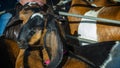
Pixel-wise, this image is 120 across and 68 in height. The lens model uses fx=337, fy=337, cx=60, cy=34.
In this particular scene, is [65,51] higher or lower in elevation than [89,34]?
higher

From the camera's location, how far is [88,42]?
2.31 metres

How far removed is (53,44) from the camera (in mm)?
1957

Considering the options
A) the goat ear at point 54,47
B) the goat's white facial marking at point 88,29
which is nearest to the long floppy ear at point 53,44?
the goat ear at point 54,47

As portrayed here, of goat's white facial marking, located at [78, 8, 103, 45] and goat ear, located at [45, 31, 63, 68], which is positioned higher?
goat ear, located at [45, 31, 63, 68]

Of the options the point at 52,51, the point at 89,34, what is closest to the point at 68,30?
the point at 89,34

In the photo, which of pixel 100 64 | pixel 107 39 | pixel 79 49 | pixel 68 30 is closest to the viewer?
pixel 100 64

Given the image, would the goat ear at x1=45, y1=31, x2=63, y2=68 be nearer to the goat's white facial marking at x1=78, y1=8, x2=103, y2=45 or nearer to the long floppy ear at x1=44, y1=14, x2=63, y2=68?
the long floppy ear at x1=44, y1=14, x2=63, y2=68

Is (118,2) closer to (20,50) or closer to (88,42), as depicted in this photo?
(88,42)

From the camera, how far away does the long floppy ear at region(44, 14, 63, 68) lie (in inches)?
74.1

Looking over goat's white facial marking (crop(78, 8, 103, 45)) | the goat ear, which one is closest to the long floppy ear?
the goat ear

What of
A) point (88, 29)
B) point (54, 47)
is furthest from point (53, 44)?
point (88, 29)

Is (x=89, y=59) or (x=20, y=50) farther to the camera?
(x=20, y=50)

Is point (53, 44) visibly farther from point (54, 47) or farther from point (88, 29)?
point (88, 29)

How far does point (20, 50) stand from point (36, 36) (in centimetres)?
13
